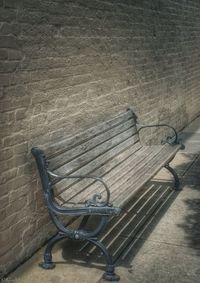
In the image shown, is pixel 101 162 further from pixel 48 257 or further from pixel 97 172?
pixel 48 257

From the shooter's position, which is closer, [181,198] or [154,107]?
[181,198]

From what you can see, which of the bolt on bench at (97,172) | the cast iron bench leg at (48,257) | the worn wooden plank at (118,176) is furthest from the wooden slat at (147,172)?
the cast iron bench leg at (48,257)

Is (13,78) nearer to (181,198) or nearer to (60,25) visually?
(60,25)

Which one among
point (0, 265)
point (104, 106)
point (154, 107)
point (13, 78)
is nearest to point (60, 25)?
point (13, 78)

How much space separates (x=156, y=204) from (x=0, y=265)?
2201mm

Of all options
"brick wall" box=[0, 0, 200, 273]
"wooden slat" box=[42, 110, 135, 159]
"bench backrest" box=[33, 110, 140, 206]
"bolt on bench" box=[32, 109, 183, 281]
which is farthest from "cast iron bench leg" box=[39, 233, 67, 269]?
"wooden slat" box=[42, 110, 135, 159]

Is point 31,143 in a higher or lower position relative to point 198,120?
higher

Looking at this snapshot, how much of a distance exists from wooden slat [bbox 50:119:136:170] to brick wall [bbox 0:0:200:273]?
0.20 meters

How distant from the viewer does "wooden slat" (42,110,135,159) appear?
4152 mm

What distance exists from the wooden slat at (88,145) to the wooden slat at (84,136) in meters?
0.03

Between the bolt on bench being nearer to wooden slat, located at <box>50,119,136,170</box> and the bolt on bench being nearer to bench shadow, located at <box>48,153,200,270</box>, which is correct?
wooden slat, located at <box>50,119,136,170</box>

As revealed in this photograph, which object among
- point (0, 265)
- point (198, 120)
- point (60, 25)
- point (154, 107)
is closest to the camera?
point (0, 265)

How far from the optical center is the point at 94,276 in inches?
151

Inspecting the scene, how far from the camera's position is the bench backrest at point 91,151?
13.7 ft
